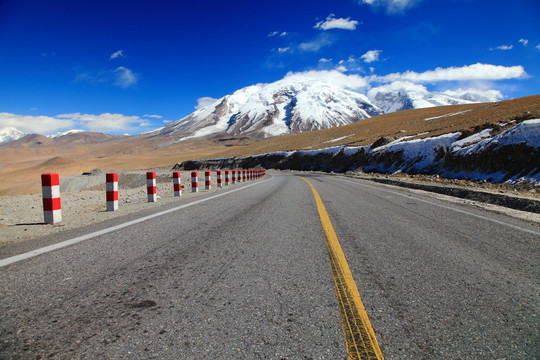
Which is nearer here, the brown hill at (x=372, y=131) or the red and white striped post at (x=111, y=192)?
the red and white striped post at (x=111, y=192)

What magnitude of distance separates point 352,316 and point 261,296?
0.69 m

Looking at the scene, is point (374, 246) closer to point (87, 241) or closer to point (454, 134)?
point (87, 241)

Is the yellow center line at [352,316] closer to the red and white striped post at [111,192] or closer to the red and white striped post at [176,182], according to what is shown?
the red and white striped post at [111,192]

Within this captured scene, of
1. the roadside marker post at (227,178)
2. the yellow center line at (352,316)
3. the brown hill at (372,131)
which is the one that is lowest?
the yellow center line at (352,316)

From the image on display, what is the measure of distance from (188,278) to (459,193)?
438 inches

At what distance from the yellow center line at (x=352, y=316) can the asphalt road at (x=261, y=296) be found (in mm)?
51

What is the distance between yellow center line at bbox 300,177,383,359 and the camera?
1689 mm

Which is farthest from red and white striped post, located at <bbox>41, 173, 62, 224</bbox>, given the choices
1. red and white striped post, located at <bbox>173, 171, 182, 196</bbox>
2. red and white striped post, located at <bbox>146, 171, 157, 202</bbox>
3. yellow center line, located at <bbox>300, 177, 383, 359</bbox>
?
yellow center line, located at <bbox>300, 177, 383, 359</bbox>

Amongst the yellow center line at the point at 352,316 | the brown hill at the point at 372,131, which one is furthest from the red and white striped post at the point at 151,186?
the brown hill at the point at 372,131

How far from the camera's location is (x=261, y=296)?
2355mm

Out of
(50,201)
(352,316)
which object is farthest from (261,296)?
(50,201)

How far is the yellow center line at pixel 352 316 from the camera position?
169 cm

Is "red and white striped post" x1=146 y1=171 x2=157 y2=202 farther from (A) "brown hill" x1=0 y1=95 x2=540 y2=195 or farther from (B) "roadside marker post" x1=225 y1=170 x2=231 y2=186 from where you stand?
(A) "brown hill" x1=0 y1=95 x2=540 y2=195

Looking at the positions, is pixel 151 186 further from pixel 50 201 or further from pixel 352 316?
pixel 352 316
